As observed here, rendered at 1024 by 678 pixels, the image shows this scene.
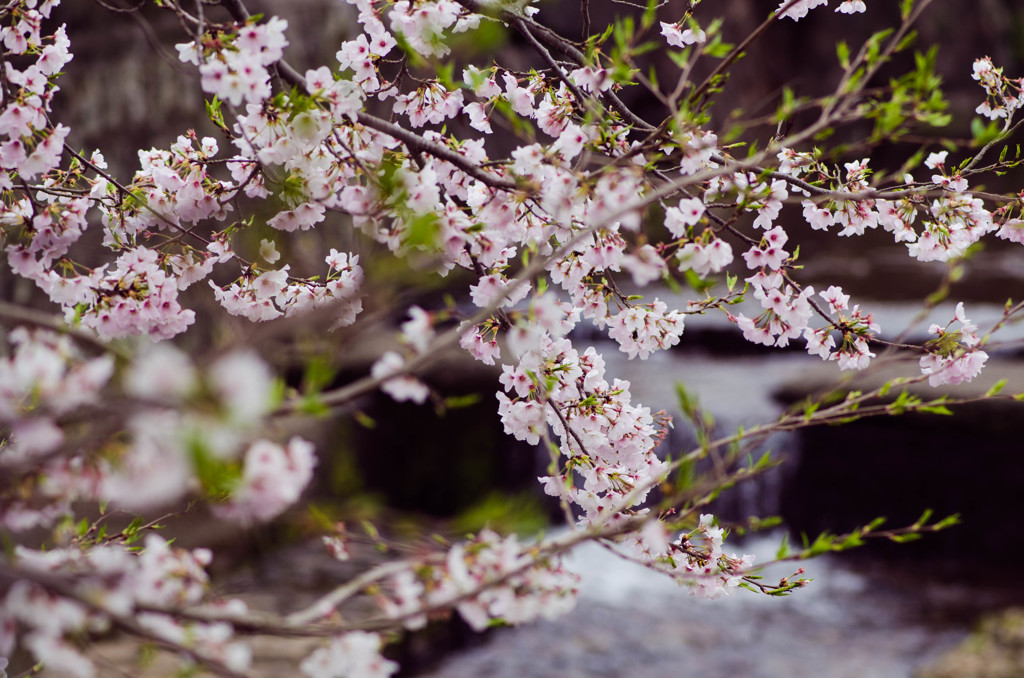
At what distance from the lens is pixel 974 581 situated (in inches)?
235

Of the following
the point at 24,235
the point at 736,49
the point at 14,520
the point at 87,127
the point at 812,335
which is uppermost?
the point at 87,127

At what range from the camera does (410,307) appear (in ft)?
5.49

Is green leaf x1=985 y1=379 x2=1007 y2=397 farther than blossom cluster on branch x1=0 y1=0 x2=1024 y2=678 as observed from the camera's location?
Yes

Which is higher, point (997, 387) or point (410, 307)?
point (410, 307)

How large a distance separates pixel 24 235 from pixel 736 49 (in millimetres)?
1579

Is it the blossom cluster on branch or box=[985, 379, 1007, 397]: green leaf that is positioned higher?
the blossom cluster on branch

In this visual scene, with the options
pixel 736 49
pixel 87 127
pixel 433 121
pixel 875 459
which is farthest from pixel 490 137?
pixel 736 49

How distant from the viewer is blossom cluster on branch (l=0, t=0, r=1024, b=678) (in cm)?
99

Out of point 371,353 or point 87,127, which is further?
point 371,353

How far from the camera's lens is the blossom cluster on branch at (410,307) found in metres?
0.99

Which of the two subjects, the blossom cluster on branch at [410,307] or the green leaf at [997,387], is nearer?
the blossom cluster on branch at [410,307]

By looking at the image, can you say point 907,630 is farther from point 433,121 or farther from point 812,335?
point 433,121

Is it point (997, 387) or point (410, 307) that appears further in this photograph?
point (410, 307)

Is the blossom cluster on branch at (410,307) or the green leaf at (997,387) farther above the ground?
the blossom cluster on branch at (410,307)
